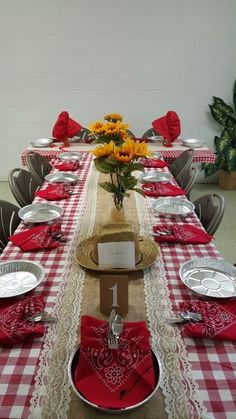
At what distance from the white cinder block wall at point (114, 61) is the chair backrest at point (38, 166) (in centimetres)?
150

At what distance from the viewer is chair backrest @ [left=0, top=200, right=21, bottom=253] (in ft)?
5.75

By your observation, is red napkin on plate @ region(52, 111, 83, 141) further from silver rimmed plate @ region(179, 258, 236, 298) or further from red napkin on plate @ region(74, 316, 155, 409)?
red napkin on plate @ region(74, 316, 155, 409)

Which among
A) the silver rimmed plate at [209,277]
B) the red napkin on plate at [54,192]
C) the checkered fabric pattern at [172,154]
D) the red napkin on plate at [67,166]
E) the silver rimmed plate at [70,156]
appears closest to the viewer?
the silver rimmed plate at [209,277]

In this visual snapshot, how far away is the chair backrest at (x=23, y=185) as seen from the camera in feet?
6.88

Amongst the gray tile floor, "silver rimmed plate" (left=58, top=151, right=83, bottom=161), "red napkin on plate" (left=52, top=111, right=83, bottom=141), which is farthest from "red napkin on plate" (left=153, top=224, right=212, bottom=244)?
"red napkin on plate" (left=52, top=111, right=83, bottom=141)

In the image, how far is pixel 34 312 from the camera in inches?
40.1

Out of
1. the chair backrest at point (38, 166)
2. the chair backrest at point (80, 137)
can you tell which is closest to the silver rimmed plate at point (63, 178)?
the chair backrest at point (38, 166)

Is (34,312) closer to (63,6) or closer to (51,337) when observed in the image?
(51,337)

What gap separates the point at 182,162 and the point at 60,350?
2080 millimetres

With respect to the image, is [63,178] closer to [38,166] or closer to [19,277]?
A: [38,166]

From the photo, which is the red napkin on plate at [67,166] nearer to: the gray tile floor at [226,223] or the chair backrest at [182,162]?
the chair backrest at [182,162]

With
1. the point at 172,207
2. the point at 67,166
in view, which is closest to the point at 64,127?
the point at 67,166

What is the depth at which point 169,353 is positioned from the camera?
895mm

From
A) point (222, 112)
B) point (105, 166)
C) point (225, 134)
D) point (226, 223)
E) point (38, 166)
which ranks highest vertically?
point (105, 166)
